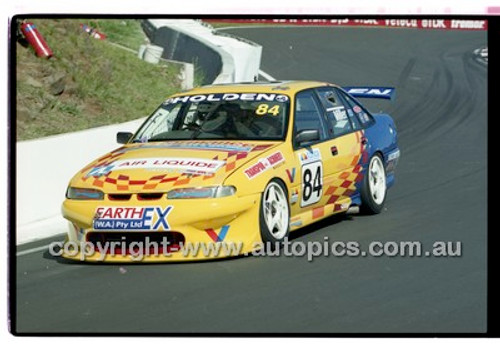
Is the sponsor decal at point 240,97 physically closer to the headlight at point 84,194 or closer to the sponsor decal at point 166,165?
the sponsor decal at point 166,165

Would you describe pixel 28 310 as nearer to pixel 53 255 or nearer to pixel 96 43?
pixel 53 255

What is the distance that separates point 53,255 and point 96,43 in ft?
29.8

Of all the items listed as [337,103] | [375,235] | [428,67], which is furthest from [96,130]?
[428,67]

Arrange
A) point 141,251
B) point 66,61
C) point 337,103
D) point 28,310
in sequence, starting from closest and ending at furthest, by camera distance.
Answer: point 28,310 → point 141,251 → point 337,103 → point 66,61

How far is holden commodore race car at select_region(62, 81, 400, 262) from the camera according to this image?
7594mm

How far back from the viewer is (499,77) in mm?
5070

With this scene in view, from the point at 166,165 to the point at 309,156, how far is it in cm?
130

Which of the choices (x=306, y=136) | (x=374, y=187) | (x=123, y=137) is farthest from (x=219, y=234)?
(x=374, y=187)

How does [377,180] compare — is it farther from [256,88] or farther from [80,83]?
[80,83]

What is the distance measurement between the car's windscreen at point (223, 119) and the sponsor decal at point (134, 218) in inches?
49.6

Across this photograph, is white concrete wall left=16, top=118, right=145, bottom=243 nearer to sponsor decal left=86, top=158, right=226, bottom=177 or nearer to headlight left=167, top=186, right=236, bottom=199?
sponsor decal left=86, top=158, right=226, bottom=177

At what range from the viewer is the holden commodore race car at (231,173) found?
759cm

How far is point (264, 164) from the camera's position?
317 inches

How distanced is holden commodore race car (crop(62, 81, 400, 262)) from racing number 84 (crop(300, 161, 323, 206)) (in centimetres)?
1
